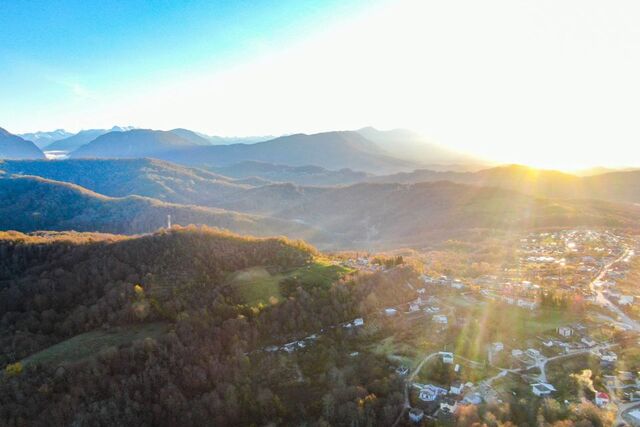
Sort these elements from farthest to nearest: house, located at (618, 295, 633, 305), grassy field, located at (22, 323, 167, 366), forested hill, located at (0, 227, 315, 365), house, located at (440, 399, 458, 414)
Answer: house, located at (618, 295, 633, 305)
forested hill, located at (0, 227, 315, 365)
grassy field, located at (22, 323, 167, 366)
house, located at (440, 399, 458, 414)

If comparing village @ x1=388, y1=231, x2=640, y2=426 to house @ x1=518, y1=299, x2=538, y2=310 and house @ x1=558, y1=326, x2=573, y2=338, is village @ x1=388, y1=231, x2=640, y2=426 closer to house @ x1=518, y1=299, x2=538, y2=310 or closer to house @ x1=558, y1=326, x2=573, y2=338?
house @ x1=558, y1=326, x2=573, y2=338

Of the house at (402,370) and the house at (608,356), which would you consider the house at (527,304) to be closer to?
the house at (608,356)

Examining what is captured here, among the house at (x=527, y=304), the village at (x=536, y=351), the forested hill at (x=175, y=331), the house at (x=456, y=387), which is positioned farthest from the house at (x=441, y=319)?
the house at (x=527, y=304)

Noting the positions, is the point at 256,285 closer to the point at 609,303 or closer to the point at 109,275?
the point at 109,275

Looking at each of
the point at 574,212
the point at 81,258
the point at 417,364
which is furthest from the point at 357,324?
the point at 574,212

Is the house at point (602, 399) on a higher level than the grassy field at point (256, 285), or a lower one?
lower

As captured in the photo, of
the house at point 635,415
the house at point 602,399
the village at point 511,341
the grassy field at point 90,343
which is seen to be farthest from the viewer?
the grassy field at point 90,343

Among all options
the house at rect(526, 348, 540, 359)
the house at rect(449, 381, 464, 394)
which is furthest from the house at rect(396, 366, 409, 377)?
the house at rect(526, 348, 540, 359)
